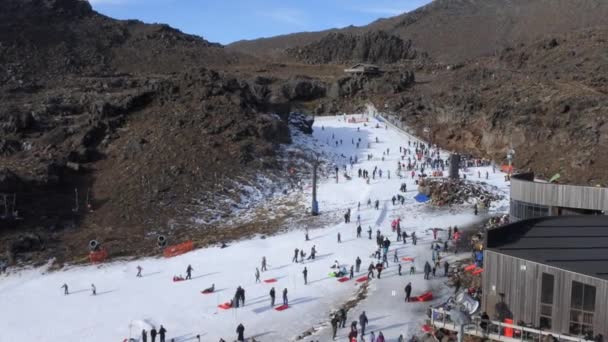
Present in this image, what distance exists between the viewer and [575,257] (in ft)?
52.0

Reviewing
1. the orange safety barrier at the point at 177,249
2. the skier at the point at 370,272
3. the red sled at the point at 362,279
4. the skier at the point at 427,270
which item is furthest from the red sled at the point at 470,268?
the orange safety barrier at the point at 177,249

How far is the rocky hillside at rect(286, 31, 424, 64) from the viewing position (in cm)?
11828

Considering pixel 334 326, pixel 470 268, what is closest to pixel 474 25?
pixel 470 268

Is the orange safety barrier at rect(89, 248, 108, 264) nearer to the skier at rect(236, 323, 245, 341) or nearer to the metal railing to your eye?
the skier at rect(236, 323, 245, 341)

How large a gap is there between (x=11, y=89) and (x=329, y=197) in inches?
1358

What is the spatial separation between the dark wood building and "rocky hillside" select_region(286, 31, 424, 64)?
3885 inches

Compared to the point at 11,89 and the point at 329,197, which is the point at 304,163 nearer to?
the point at 329,197

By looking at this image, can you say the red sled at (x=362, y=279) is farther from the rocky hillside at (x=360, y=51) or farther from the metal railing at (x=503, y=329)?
the rocky hillside at (x=360, y=51)

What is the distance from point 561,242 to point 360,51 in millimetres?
106973

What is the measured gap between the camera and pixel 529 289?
52.6ft

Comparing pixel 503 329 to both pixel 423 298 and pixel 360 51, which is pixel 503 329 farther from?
pixel 360 51

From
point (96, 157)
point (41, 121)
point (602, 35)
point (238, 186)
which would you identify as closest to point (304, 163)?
point (238, 186)

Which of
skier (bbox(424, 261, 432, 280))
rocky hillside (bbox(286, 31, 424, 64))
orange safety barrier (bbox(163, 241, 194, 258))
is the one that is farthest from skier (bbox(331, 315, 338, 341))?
rocky hillside (bbox(286, 31, 424, 64))

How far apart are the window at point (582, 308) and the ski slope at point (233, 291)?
4.33m
